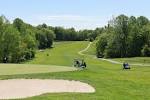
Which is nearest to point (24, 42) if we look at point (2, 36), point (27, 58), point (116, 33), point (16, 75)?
point (27, 58)

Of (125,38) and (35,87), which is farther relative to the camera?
(125,38)

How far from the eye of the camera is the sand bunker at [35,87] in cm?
2911

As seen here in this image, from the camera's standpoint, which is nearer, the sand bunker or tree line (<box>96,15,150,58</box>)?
the sand bunker

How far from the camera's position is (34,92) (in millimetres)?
29719

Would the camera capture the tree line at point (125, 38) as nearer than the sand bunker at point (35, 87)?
No

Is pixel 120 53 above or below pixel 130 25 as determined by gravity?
below

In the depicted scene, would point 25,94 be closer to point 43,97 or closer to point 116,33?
point 43,97

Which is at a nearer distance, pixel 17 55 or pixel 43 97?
pixel 43 97

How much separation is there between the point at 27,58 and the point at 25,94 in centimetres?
9570

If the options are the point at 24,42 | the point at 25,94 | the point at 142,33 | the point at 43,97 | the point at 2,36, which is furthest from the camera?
the point at 142,33

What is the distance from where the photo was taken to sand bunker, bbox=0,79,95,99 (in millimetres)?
29109

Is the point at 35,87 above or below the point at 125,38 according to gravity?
below

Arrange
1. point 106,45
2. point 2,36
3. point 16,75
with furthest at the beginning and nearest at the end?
point 106,45
point 2,36
point 16,75

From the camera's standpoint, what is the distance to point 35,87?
32.7m
